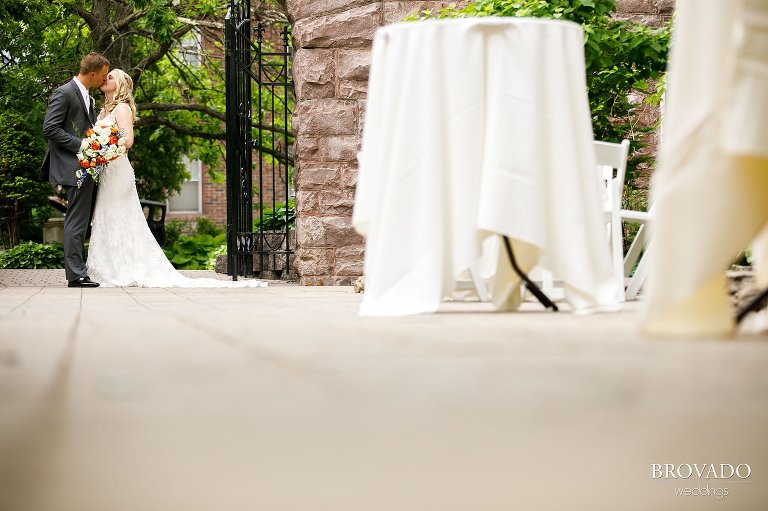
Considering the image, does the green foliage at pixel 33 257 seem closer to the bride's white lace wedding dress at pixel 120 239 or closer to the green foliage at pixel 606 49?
the bride's white lace wedding dress at pixel 120 239

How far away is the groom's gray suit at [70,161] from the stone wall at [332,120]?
1809 millimetres

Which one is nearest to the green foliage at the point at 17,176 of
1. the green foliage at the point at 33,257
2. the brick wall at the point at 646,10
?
→ the green foliage at the point at 33,257

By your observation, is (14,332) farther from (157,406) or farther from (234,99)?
(234,99)

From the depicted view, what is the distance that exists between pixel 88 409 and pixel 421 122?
2690mm

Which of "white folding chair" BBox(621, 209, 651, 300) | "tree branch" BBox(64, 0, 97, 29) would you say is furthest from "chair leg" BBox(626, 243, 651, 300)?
"tree branch" BBox(64, 0, 97, 29)

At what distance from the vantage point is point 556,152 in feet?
15.0

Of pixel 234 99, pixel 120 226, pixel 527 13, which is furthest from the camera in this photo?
pixel 234 99

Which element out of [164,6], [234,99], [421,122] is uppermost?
[164,6]

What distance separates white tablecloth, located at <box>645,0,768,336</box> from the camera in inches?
122

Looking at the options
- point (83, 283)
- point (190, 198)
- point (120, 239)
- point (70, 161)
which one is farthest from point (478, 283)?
point (190, 198)

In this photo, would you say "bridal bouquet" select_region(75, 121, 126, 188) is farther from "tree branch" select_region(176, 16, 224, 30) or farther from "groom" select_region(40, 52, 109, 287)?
"tree branch" select_region(176, 16, 224, 30)

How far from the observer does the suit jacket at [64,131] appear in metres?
9.52

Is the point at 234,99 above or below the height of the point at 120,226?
above

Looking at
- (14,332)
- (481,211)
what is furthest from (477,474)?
(481,211)
